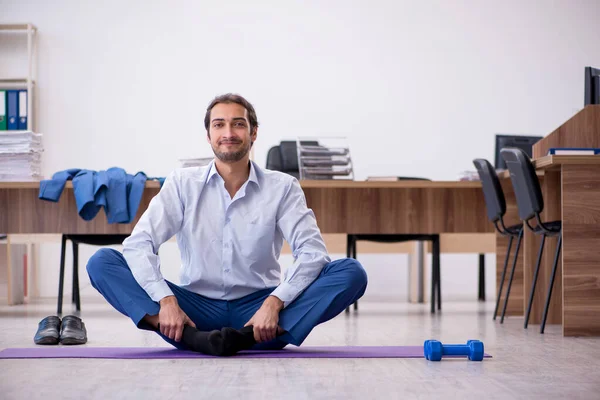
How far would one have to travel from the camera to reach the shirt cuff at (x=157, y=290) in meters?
2.33

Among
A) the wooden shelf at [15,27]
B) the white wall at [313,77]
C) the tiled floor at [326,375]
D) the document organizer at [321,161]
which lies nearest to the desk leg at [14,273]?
the white wall at [313,77]

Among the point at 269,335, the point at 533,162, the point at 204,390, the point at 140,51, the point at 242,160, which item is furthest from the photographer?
the point at 140,51

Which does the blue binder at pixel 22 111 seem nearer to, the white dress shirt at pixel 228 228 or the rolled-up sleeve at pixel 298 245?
the white dress shirt at pixel 228 228

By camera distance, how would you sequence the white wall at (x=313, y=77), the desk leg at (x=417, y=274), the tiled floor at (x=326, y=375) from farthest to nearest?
the white wall at (x=313, y=77), the desk leg at (x=417, y=274), the tiled floor at (x=326, y=375)

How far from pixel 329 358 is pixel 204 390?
2.11 ft

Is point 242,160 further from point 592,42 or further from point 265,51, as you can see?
point 592,42

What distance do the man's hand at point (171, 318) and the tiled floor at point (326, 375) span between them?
0.09 meters

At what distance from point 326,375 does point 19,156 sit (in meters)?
2.81

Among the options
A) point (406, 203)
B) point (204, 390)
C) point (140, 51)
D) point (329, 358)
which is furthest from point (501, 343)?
point (140, 51)

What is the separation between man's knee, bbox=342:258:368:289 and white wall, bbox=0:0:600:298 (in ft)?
14.8

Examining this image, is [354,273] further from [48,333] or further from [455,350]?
[48,333]

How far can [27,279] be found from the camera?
6.44 m

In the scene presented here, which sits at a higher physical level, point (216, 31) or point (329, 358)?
point (216, 31)

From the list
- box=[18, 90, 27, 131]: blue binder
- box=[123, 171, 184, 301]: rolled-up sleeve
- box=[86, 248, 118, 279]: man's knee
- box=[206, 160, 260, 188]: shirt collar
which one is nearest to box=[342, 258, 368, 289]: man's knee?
box=[206, 160, 260, 188]: shirt collar
